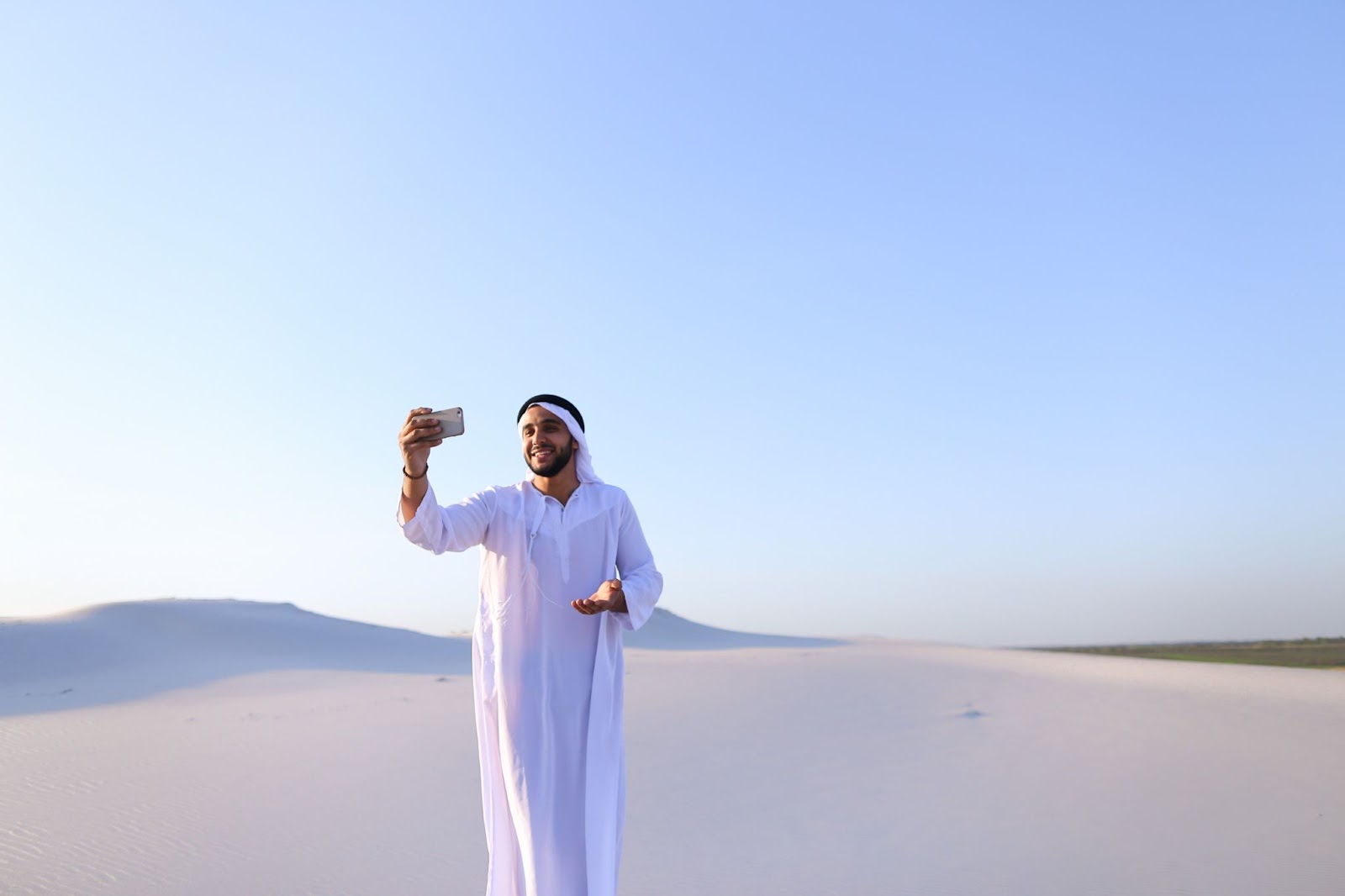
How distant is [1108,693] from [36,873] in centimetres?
970

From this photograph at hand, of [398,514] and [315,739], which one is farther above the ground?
[398,514]

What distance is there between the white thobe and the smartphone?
25 cm

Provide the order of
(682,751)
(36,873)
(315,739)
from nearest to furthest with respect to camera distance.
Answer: (36,873)
(682,751)
(315,739)

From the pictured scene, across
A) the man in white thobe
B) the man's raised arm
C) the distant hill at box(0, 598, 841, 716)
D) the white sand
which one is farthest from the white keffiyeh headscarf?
the distant hill at box(0, 598, 841, 716)

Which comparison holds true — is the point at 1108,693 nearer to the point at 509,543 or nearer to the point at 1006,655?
the point at 1006,655

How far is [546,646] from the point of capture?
3766mm

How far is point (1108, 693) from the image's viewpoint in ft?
35.4

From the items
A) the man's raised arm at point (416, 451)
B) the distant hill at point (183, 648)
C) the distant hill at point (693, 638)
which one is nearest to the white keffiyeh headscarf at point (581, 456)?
the man's raised arm at point (416, 451)

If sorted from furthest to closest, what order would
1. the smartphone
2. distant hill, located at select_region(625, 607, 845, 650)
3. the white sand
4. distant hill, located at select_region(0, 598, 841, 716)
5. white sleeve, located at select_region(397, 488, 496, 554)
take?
distant hill, located at select_region(625, 607, 845, 650)
distant hill, located at select_region(0, 598, 841, 716)
the white sand
white sleeve, located at select_region(397, 488, 496, 554)
the smartphone

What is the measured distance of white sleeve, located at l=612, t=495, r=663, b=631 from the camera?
Result: 3699 mm

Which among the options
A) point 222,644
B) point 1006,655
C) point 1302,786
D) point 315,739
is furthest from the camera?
point 222,644

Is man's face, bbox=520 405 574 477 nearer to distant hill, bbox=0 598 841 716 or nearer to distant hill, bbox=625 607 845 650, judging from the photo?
distant hill, bbox=0 598 841 716

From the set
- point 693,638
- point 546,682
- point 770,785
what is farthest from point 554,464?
point 693,638

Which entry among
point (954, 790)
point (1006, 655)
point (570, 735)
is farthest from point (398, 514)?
point (1006, 655)
